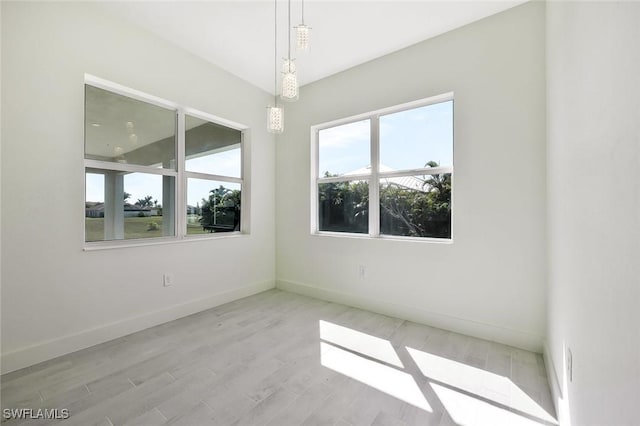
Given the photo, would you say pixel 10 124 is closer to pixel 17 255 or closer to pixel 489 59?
pixel 17 255

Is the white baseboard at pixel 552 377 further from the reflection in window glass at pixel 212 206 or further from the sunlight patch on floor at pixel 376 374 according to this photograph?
the reflection in window glass at pixel 212 206

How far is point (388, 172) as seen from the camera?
3.11 meters

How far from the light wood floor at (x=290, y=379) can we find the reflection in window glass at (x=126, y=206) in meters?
1.00

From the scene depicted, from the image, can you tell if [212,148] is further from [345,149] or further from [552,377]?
[552,377]

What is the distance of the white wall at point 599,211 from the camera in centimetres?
66

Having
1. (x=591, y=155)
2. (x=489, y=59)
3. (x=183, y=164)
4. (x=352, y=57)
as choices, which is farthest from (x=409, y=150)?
(x=183, y=164)

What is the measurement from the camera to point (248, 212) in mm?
3750

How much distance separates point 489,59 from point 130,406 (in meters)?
3.77

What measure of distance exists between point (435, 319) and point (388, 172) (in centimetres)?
164

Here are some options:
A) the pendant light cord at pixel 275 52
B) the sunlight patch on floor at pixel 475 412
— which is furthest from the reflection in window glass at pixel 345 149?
the sunlight patch on floor at pixel 475 412

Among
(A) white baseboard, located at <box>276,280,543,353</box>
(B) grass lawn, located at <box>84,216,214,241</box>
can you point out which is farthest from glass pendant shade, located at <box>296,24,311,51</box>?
(A) white baseboard, located at <box>276,280,543,353</box>

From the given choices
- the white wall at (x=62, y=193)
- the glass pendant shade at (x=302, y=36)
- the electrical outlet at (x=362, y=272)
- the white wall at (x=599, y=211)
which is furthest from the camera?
the electrical outlet at (x=362, y=272)

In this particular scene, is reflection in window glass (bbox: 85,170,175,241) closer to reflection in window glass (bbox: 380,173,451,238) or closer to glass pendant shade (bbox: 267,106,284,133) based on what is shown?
glass pendant shade (bbox: 267,106,284,133)

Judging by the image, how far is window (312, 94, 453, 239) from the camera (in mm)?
2773
